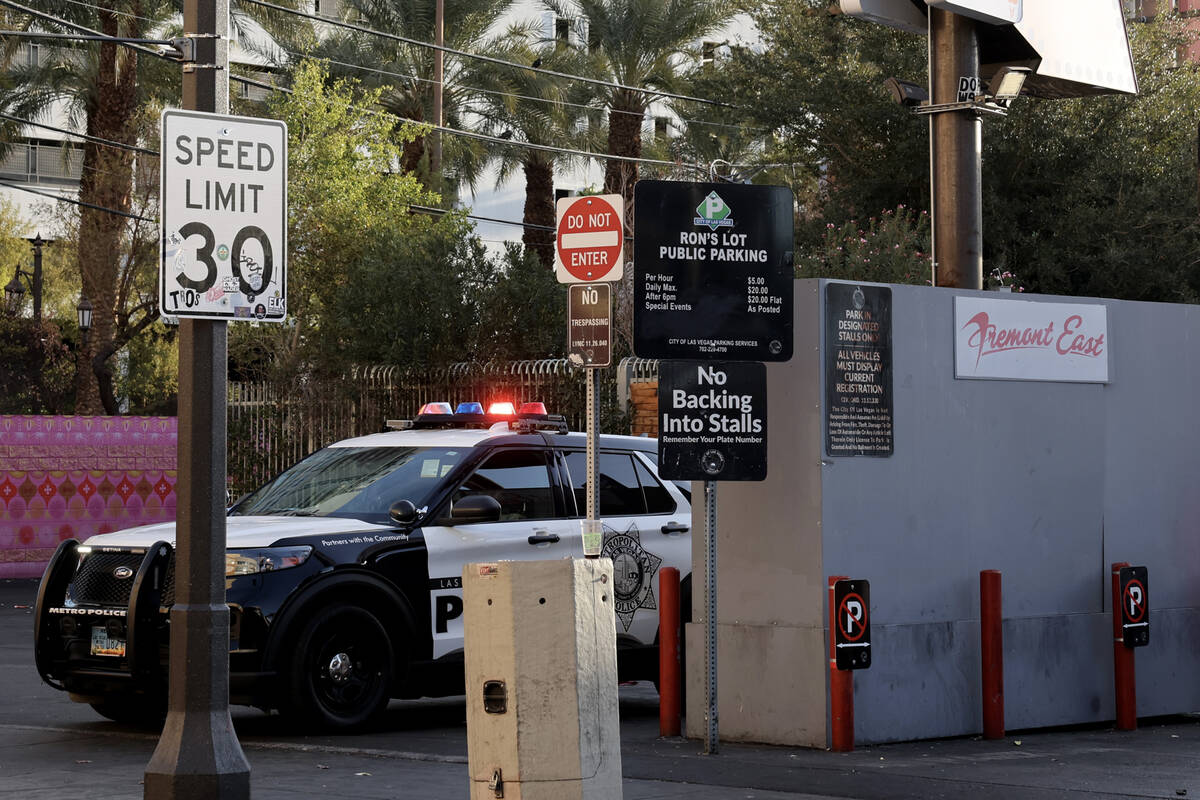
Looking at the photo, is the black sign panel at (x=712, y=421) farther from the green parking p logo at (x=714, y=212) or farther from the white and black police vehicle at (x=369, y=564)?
the white and black police vehicle at (x=369, y=564)

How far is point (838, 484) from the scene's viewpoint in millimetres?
10305

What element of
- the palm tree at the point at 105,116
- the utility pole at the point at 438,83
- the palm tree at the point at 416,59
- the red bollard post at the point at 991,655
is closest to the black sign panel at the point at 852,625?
the red bollard post at the point at 991,655

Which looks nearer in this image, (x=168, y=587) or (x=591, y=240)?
(x=591, y=240)

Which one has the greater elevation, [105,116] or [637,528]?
[105,116]

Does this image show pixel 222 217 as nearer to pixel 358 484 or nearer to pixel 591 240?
pixel 591 240

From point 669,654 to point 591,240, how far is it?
99.9 inches

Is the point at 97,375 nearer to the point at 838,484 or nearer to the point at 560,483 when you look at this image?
the point at 560,483

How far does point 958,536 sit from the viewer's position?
10922 mm

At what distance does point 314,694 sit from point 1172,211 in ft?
65.7

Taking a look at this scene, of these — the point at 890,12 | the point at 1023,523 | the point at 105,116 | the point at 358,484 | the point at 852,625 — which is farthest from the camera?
the point at 105,116

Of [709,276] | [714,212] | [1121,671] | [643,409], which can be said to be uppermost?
[714,212]

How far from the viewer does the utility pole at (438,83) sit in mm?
37625

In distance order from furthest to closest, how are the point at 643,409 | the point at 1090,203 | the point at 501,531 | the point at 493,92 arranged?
the point at 493,92, the point at 1090,203, the point at 643,409, the point at 501,531

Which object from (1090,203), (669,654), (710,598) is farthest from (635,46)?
(710,598)
